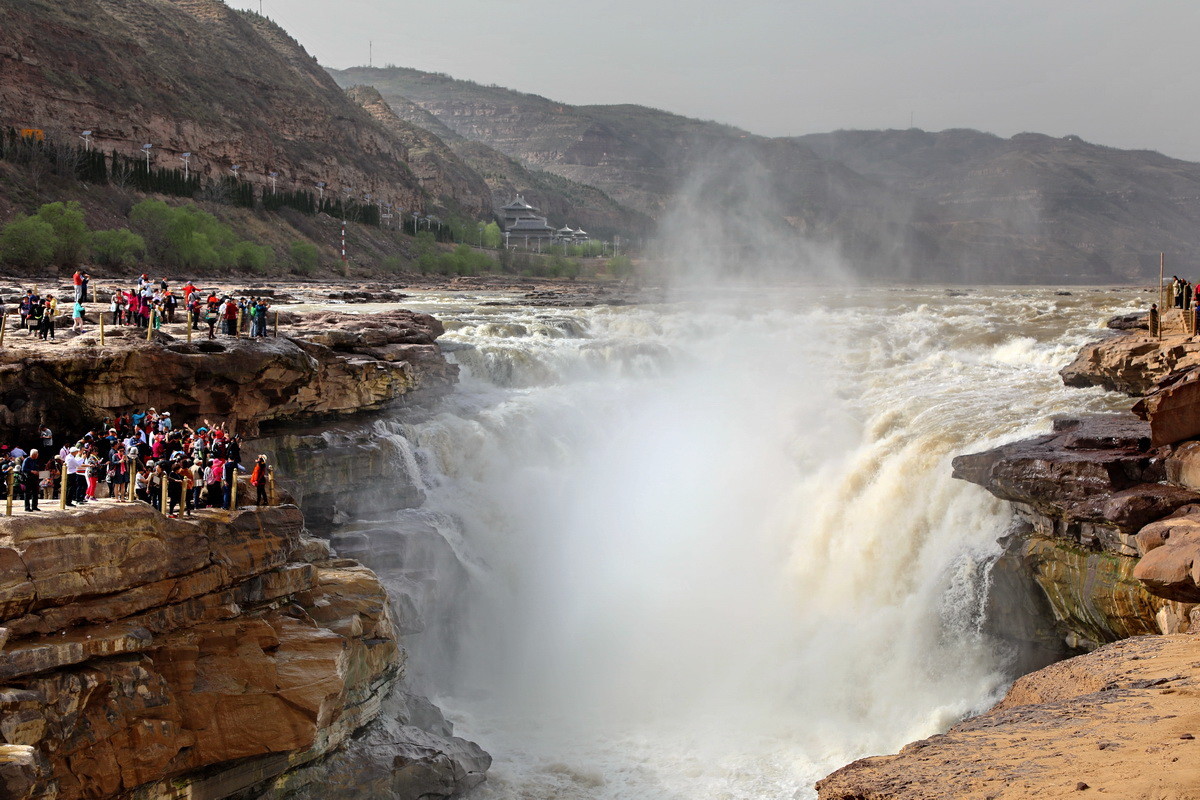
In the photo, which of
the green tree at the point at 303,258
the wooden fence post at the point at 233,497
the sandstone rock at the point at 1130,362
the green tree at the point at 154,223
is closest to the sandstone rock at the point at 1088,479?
the sandstone rock at the point at 1130,362

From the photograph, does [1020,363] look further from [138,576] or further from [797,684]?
[138,576]

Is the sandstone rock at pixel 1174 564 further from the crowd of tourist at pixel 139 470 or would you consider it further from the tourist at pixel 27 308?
the tourist at pixel 27 308

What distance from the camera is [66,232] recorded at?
37.7 meters

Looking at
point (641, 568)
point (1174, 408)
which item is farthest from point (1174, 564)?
point (641, 568)

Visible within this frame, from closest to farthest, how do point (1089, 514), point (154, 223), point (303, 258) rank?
point (1089, 514) < point (154, 223) < point (303, 258)

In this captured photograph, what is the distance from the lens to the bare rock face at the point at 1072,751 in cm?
605

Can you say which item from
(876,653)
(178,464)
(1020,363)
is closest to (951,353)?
(1020,363)

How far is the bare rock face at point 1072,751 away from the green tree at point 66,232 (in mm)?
38440

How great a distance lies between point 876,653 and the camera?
1620 centimetres

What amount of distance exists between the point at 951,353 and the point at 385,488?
18.4m

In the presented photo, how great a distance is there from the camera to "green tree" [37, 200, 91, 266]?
37438 mm

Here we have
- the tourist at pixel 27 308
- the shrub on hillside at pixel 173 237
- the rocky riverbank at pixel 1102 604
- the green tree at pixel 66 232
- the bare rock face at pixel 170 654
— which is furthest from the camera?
the shrub on hillside at pixel 173 237

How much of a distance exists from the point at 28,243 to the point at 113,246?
5.32 meters

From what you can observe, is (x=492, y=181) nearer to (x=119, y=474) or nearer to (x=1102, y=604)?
(x=119, y=474)
